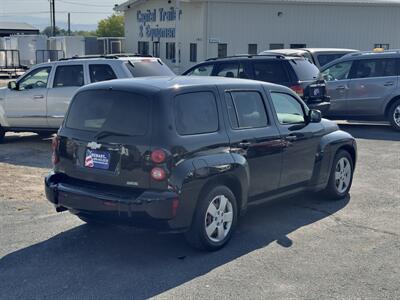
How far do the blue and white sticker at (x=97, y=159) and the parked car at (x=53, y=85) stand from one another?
5.09m

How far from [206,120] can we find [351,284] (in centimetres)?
202

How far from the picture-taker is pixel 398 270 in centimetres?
519

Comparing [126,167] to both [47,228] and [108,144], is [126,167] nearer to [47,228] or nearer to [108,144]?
[108,144]

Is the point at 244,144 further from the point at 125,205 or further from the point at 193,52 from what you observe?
the point at 193,52

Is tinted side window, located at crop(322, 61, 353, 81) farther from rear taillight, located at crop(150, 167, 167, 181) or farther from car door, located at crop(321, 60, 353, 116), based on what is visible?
rear taillight, located at crop(150, 167, 167, 181)

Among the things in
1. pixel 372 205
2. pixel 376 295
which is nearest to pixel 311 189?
pixel 372 205

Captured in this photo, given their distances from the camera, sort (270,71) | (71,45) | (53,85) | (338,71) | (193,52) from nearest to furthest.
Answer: (53,85), (270,71), (338,71), (193,52), (71,45)

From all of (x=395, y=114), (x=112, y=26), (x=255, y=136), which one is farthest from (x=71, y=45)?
(x=255, y=136)

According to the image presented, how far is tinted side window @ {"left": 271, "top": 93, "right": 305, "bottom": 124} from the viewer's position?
259 inches

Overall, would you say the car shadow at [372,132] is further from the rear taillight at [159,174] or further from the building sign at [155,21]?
the building sign at [155,21]

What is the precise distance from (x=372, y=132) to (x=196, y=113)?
9422 millimetres

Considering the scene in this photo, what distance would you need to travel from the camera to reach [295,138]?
21.8ft

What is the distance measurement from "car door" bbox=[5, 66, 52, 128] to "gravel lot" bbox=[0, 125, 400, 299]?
13.9 ft

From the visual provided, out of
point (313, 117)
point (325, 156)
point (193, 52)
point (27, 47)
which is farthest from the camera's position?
point (27, 47)
